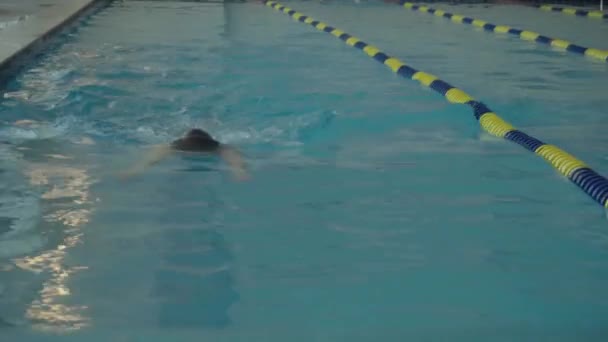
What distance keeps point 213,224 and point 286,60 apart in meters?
4.82

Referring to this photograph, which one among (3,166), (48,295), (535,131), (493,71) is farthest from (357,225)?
(493,71)

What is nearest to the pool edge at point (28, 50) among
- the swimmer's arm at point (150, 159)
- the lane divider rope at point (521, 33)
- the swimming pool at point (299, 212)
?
the swimming pool at point (299, 212)

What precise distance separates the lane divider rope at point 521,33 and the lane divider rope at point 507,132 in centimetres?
197

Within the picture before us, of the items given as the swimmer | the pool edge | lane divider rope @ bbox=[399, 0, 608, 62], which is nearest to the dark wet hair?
the swimmer

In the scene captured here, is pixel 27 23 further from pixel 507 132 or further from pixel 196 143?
pixel 507 132

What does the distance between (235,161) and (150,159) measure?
16.8 inches

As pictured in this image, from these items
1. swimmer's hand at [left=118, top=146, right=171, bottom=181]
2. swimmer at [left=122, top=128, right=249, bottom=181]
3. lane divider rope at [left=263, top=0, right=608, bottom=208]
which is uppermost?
lane divider rope at [left=263, top=0, right=608, bottom=208]

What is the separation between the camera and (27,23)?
952cm

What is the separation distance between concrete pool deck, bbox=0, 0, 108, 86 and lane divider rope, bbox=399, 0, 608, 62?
4.81m

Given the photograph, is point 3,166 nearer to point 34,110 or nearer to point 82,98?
point 34,110

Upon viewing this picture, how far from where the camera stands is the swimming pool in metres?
2.79

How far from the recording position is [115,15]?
11922 mm

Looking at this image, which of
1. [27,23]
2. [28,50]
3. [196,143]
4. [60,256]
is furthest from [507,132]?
[27,23]

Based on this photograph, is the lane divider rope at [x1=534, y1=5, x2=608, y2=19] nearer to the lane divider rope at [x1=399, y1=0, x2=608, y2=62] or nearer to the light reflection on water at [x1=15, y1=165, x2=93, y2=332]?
the lane divider rope at [x1=399, y1=0, x2=608, y2=62]
